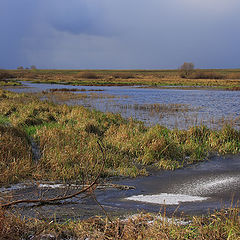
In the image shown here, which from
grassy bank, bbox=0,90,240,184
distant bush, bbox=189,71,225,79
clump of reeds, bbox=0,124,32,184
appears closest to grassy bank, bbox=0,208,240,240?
grassy bank, bbox=0,90,240,184

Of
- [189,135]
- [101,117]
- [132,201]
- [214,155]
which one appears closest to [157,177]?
[132,201]

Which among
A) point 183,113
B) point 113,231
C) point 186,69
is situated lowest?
point 113,231

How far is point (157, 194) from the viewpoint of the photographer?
620cm

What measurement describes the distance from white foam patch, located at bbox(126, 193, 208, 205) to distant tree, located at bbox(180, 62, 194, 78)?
278 ft

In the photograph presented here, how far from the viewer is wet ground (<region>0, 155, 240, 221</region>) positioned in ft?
16.7

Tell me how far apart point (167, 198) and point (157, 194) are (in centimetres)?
32

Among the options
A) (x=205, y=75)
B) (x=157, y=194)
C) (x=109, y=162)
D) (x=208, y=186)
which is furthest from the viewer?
(x=205, y=75)

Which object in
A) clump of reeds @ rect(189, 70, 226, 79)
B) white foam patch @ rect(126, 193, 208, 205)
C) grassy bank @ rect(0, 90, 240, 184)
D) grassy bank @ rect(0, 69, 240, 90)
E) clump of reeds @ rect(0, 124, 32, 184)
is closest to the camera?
white foam patch @ rect(126, 193, 208, 205)

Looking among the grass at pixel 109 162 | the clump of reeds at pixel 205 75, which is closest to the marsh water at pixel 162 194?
the grass at pixel 109 162

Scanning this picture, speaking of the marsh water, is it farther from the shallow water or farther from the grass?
the shallow water

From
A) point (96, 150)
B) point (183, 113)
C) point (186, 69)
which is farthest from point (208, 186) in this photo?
point (186, 69)

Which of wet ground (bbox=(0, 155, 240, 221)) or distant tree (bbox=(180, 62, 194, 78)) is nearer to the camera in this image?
wet ground (bbox=(0, 155, 240, 221))

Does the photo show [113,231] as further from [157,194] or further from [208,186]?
[208,186]

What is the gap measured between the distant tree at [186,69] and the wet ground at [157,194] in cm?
8303
